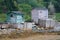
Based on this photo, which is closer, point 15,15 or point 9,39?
point 9,39

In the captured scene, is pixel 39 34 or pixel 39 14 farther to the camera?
pixel 39 14

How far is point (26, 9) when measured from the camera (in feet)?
136

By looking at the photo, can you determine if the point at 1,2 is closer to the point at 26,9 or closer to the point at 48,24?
the point at 26,9

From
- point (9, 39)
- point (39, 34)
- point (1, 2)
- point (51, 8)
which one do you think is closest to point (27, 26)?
point (39, 34)

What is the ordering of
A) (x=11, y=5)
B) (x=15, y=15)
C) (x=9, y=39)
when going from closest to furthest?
(x=9, y=39) → (x=15, y=15) → (x=11, y=5)

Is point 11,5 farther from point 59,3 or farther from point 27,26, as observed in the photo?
point 27,26

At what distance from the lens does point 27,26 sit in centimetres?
1877

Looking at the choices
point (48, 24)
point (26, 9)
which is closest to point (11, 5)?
point (26, 9)

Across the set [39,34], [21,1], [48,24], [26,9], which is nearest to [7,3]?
[26,9]

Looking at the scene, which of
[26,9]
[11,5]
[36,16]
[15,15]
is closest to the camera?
[15,15]

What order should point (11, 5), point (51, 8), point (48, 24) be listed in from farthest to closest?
1. point (51, 8)
2. point (11, 5)
3. point (48, 24)

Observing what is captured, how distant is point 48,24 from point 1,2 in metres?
21.3

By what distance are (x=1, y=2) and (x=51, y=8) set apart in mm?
12129

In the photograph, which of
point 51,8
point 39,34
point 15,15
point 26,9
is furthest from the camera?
point 51,8
